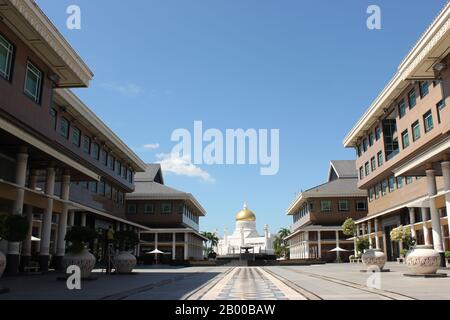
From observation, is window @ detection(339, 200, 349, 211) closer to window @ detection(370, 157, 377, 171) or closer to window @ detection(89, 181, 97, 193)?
window @ detection(370, 157, 377, 171)

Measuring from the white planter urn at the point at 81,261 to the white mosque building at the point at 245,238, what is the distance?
70765 mm

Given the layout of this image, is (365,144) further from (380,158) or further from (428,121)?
(428,121)

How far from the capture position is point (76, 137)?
35094 mm

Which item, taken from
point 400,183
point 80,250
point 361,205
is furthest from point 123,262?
point 361,205

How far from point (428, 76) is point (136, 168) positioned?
36374 millimetres

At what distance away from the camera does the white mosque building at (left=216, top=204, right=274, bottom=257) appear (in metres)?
90.8

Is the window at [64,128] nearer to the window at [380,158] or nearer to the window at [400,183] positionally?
the window at [400,183]

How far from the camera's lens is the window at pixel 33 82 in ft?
71.3

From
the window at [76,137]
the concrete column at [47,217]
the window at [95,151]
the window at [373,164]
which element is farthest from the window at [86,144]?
the window at [373,164]

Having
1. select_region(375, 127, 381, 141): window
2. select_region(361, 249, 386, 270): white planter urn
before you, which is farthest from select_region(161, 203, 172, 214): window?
select_region(361, 249, 386, 270): white planter urn

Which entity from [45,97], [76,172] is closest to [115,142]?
[76,172]

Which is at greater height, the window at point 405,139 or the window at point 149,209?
the window at point 405,139

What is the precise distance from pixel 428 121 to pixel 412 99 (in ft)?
11.2

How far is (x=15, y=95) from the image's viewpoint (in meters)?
20.3
